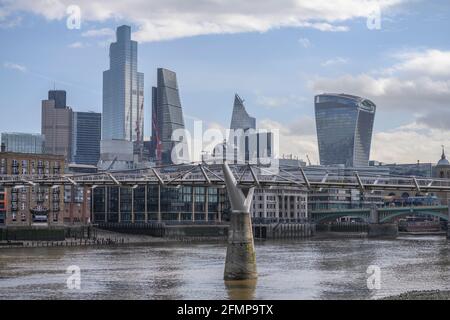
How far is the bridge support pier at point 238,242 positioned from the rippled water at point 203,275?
4.09 ft

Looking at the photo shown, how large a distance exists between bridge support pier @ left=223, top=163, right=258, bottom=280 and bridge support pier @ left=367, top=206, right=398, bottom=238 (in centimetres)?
11992

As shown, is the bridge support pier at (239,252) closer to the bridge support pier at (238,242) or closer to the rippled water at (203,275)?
the bridge support pier at (238,242)

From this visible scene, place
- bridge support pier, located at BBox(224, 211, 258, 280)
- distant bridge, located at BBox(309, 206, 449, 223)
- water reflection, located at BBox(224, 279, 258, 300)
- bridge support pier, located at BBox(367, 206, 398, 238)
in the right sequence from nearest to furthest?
water reflection, located at BBox(224, 279, 258, 300) < bridge support pier, located at BBox(224, 211, 258, 280) < distant bridge, located at BBox(309, 206, 449, 223) < bridge support pier, located at BBox(367, 206, 398, 238)

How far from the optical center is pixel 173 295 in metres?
55.6

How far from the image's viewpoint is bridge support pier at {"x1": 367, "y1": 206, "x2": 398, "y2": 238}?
182 m

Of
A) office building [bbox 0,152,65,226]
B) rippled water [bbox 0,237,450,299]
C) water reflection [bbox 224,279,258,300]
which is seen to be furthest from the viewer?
office building [bbox 0,152,65,226]

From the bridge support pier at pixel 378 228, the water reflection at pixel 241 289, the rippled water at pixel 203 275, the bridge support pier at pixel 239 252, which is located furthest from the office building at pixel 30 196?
the water reflection at pixel 241 289

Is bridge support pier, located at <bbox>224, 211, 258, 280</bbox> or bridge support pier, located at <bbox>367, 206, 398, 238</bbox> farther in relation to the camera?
bridge support pier, located at <bbox>367, 206, 398, 238</bbox>

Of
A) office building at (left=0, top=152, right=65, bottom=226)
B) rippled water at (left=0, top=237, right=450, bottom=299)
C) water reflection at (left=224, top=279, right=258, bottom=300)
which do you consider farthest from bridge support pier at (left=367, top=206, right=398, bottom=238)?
water reflection at (left=224, top=279, right=258, bottom=300)

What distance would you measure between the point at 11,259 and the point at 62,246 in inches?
1148

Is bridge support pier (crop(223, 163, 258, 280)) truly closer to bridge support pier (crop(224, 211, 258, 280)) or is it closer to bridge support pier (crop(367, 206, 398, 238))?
bridge support pier (crop(224, 211, 258, 280))

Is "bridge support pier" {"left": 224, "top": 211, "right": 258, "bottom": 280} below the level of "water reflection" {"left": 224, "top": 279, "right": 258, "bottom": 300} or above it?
above

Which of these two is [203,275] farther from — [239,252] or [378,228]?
[378,228]
